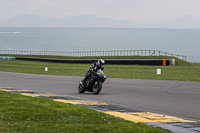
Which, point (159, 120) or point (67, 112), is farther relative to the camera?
point (67, 112)

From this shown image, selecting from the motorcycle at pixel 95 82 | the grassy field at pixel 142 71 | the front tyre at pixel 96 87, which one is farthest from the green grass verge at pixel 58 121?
the grassy field at pixel 142 71

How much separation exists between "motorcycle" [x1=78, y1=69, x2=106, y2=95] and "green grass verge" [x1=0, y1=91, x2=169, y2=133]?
466 cm

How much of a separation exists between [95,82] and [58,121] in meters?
7.76

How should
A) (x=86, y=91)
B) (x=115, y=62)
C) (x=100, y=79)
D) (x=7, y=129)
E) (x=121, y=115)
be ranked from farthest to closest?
1. (x=115, y=62)
2. (x=86, y=91)
3. (x=100, y=79)
4. (x=121, y=115)
5. (x=7, y=129)

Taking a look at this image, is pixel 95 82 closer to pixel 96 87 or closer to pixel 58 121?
pixel 96 87

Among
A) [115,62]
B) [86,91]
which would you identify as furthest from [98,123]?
[115,62]

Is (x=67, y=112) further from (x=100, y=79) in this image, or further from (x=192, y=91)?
(x=192, y=91)

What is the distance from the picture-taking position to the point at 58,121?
29.2ft

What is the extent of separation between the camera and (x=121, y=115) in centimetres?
1005

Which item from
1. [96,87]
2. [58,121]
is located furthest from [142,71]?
[58,121]

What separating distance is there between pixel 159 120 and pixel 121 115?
111 centimetres

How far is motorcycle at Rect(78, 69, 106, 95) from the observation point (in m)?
15.9

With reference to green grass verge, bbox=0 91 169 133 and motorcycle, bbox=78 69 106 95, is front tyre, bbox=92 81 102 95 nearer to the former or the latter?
motorcycle, bbox=78 69 106 95

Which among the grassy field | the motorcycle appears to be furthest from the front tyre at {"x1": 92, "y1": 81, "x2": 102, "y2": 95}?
the grassy field
